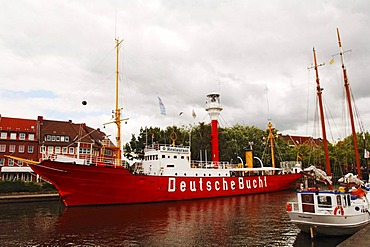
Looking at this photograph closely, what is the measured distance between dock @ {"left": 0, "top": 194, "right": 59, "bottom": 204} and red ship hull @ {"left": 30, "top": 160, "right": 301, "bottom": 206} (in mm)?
9457

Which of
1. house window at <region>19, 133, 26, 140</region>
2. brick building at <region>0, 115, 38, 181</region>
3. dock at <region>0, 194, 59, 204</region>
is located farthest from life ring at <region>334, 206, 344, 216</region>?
house window at <region>19, 133, 26, 140</region>

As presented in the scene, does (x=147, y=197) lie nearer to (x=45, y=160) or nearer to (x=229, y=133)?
(x=45, y=160)

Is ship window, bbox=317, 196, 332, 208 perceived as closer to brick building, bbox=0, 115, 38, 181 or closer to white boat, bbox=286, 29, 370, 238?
white boat, bbox=286, 29, 370, 238

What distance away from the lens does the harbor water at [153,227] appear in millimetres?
13977

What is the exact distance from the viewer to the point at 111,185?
24.6 metres

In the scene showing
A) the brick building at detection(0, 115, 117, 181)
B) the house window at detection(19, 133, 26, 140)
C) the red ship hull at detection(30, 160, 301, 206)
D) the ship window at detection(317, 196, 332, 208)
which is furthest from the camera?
the house window at detection(19, 133, 26, 140)

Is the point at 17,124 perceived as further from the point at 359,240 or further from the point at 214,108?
the point at 359,240

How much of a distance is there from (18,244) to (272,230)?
13760mm

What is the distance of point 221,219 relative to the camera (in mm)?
19328

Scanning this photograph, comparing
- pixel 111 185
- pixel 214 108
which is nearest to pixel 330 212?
pixel 111 185

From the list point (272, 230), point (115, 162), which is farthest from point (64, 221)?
point (272, 230)

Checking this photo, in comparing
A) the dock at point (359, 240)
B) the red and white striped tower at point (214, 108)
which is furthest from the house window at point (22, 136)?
the dock at point (359, 240)

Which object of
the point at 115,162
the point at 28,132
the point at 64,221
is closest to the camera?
the point at 64,221

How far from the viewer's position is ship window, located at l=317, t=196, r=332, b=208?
14.1 m
